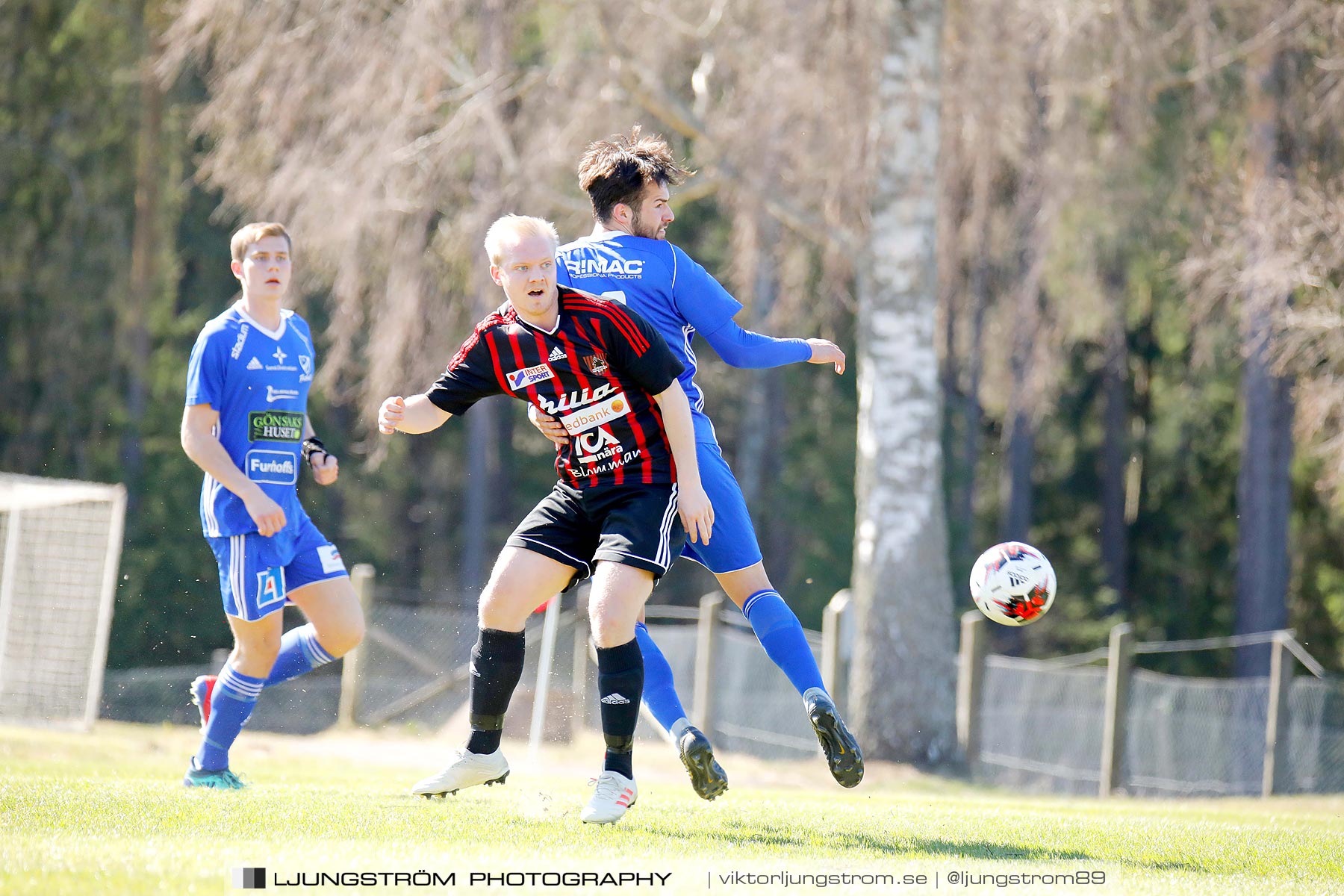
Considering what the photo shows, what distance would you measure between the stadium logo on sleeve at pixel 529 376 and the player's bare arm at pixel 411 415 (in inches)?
9.9

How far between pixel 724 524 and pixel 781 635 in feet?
1.48

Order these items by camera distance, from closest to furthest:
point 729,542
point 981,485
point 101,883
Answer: point 101,883 → point 729,542 → point 981,485

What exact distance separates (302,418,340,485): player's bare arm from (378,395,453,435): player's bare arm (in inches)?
36.6

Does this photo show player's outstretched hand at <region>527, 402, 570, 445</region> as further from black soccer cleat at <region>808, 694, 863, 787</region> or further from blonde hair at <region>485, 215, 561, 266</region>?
black soccer cleat at <region>808, 694, 863, 787</region>

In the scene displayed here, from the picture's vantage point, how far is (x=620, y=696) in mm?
4543

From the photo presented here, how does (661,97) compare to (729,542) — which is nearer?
(729,542)

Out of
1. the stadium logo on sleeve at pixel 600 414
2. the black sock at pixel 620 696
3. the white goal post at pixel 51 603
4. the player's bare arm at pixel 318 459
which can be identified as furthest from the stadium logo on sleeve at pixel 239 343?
the white goal post at pixel 51 603

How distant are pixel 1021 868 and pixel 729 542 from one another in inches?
57.7

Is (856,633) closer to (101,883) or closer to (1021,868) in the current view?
(1021,868)

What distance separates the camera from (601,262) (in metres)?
4.82

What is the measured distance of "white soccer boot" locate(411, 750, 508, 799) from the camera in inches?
184

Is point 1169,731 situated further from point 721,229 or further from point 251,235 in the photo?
point 721,229

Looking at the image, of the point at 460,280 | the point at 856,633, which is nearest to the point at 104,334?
the point at 460,280

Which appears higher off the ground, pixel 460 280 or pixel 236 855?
pixel 460 280
